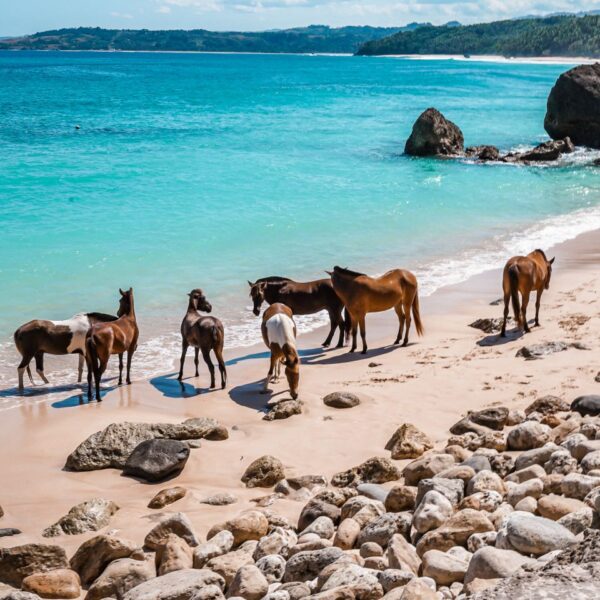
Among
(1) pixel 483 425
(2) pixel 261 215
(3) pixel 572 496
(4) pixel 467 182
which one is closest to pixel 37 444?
(1) pixel 483 425

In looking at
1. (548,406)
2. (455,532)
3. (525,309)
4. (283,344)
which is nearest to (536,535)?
(455,532)

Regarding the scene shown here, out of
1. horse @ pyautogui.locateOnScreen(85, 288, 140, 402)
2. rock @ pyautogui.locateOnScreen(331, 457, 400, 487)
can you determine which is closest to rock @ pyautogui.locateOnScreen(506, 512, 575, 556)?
rock @ pyautogui.locateOnScreen(331, 457, 400, 487)

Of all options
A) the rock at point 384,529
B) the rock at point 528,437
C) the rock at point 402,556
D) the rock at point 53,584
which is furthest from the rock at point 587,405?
the rock at point 53,584

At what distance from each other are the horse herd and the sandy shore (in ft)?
1.26

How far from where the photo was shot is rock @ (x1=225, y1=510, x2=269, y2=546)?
657cm

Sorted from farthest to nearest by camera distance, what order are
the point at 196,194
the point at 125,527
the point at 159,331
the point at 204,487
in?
the point at 196,194, the point at 159,331, the point at 204,487, the point at 125,527

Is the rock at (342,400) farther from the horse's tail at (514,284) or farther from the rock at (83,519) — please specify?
the horse's tail at (514,284)

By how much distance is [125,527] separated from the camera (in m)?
7.20

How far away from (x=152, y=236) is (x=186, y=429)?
12.8 m

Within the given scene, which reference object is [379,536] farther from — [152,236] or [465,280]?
[152,236]

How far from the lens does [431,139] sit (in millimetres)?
38375

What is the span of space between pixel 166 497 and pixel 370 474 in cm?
183

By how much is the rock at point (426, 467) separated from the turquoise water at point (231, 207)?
5763 millimetres

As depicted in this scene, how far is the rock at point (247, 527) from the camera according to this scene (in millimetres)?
6574
